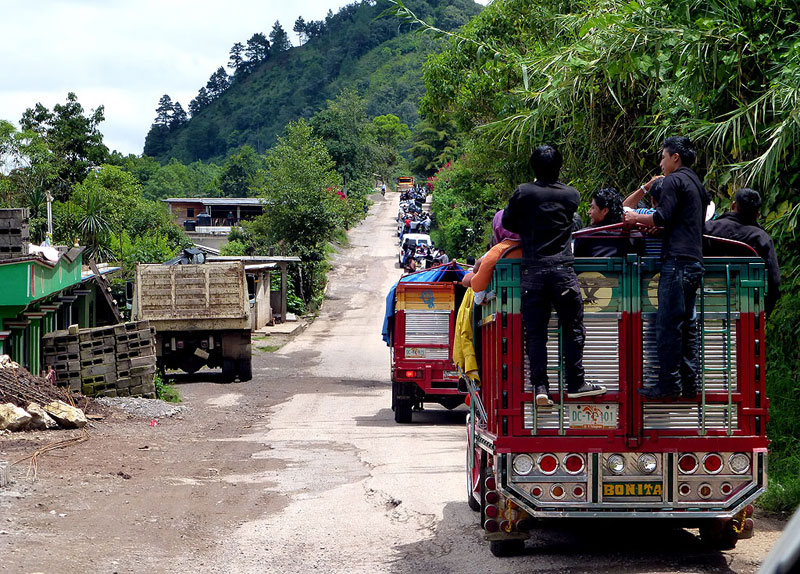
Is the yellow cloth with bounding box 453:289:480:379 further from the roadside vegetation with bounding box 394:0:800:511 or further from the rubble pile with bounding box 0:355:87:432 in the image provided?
the rubble pile with bounding box 0:355:87:432

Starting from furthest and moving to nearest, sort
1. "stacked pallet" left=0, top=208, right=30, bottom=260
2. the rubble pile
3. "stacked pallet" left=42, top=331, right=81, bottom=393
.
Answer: "stacked pallet" left=42, top=331, right=81, bottom=393, "stacked pallet" left=0, top=208, right=30, bottom=260, the rubble pile

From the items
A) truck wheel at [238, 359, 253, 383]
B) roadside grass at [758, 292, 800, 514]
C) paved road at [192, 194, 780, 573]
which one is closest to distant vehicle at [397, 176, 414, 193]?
truck wheel at [238, 359, 253, 383]

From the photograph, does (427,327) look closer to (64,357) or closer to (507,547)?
(64,357)

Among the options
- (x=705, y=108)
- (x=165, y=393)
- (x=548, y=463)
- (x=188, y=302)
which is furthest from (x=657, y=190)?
(x=188, y=302)

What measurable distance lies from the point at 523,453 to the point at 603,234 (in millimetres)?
1655

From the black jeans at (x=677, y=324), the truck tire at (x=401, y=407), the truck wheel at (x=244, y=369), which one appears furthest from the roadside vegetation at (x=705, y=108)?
the truck wheel at (x=244, y=369)

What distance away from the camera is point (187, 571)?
7.15 m

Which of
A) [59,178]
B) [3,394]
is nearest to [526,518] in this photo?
[3,394]

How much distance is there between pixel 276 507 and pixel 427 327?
7.62 metres

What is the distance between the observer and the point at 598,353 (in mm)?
6590

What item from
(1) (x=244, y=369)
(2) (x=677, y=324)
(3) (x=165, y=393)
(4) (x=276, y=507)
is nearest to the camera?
(2) (x=677, y=324)

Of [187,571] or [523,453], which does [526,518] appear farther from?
[187,571]

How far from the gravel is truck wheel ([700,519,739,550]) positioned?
11757 millimetres

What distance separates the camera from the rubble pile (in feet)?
44.4
